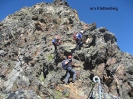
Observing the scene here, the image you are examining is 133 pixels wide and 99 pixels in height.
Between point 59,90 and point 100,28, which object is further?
point 100,28

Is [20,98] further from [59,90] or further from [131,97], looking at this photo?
[131,97]

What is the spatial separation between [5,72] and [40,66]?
6.87 meters

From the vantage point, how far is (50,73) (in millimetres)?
20172

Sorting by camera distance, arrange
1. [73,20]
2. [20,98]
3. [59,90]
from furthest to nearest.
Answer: [73,20] → [59,90] → [20,98]

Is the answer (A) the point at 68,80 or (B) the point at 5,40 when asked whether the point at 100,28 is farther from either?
(B) the point at 5,40

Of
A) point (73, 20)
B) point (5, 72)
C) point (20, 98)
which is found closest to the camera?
point (20, 98)

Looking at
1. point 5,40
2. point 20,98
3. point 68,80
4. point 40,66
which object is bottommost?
point 20,98

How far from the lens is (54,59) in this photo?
21469 millimetres

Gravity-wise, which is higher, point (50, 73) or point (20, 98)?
point (50, 73)

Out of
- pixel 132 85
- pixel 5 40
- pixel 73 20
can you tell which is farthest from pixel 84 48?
pixel 5 40

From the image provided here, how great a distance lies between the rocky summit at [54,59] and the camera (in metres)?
15.6

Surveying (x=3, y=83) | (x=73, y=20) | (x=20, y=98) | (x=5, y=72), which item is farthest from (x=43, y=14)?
(x=20, y=98)

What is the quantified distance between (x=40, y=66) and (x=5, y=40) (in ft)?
47.4

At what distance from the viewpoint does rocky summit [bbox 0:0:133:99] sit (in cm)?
1565
